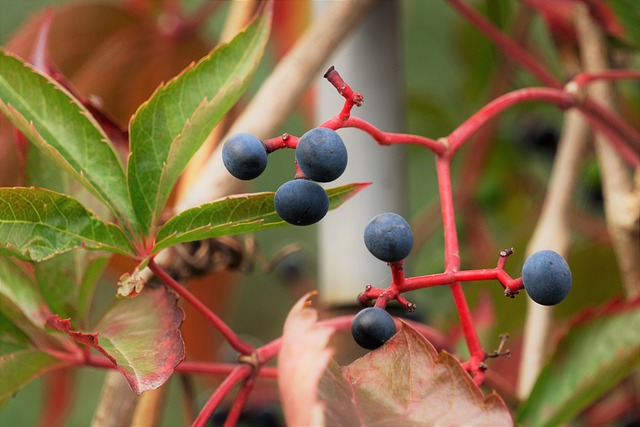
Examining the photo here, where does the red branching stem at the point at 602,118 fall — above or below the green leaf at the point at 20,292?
above

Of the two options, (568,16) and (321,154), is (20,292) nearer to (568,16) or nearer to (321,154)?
(321,154)

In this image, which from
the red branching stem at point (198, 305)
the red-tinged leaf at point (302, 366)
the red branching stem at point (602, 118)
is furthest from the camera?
the red branching stem at point (602, 118)

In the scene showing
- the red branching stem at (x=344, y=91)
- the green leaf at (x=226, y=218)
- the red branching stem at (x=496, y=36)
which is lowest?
the green leaf at (x=226, y=218)

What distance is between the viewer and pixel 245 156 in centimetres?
32

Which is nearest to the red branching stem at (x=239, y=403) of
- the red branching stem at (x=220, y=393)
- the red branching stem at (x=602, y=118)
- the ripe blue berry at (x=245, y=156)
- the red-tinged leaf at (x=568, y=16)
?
the red branching stem at (x=220, y=393)

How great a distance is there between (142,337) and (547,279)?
0.18 m

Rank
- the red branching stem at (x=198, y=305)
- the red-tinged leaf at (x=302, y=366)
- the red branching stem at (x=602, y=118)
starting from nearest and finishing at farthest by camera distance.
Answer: the red-tinged leaf at (x=302, y=366) < the red branching stem at (x=198, y=305) < the red branching stem at (x=602, y=118)

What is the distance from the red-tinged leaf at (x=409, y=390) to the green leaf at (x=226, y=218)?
8cm

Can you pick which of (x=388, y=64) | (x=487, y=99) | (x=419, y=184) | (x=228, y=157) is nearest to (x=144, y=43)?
(x=388, y=64)

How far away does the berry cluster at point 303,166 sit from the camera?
31 cm

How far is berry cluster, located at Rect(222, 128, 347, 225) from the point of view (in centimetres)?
31

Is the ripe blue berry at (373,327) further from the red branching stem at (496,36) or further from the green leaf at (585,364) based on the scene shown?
the red branching stem at (496,36)

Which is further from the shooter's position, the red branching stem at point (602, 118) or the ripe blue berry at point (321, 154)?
the red branching stem at point (602, 118)

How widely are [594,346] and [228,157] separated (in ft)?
0.88
